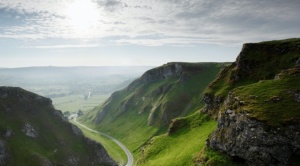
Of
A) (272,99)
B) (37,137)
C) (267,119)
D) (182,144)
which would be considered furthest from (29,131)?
(267,119)

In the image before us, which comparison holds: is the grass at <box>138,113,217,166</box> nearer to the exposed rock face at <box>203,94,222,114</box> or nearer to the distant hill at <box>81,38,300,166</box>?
the distant hill at <box>81,38,300,166</box>

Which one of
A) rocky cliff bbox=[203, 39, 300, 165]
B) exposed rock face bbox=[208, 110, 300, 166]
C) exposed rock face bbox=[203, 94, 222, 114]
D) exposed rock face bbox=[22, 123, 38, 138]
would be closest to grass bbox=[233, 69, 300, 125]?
rocky cliff bbox=[203, 39, 300, 165]

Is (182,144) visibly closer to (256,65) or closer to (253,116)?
(256,65)

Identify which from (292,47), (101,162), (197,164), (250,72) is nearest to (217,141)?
(197,164)

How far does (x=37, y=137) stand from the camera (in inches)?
5192

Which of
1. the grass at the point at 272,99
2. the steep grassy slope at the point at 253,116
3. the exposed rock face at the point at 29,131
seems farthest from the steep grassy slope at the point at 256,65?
the exposed rock face at the point at 29,131

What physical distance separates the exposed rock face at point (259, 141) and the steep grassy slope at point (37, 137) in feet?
278

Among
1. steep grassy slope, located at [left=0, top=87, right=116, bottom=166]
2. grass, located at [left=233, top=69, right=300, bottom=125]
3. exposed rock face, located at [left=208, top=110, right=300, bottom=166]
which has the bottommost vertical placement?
steep grassy slope, located at [left=0, top=87, right=116, bottom=166]

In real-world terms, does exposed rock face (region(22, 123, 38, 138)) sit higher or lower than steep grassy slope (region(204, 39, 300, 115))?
lower

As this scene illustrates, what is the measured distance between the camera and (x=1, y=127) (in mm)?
123312

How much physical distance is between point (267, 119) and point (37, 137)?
110660mm

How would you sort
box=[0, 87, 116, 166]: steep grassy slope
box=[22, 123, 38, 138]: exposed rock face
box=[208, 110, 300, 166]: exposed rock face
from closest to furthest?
1. box=[208, 110, 300, 166]: exposed rock face
2. box=[0, 87, 116, 166]: steep grassy slope
3. box=[22, 123, 38, 138]: exposed rock face

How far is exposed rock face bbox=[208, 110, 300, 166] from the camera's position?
51.3 meters

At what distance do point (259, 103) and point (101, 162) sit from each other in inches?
3912
